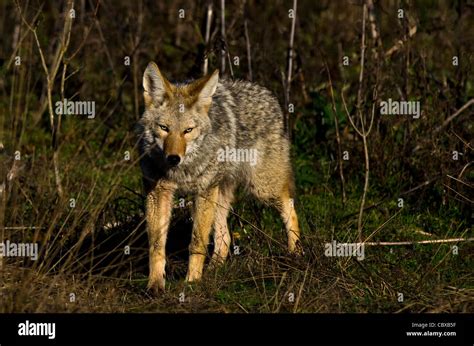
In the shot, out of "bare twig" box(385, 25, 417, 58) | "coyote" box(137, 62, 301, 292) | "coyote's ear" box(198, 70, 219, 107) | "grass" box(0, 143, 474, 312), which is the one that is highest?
"bare twig" box(385, 25, 417, 58)

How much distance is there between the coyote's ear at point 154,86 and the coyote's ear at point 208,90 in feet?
0.90

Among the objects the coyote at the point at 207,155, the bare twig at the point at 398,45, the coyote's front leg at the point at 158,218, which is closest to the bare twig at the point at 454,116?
the bare twig at the point at 398,45

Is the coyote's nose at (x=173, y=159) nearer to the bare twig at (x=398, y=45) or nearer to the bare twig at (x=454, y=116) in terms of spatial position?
the bare twig at (x=454, y=116)

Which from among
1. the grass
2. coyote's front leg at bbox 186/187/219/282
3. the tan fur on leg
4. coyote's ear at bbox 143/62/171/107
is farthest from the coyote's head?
the tan fur on leg

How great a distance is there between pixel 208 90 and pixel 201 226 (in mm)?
1126

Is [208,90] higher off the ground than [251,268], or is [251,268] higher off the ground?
[208,90]

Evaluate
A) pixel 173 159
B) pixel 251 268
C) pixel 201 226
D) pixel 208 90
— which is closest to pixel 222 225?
pixel 201 226

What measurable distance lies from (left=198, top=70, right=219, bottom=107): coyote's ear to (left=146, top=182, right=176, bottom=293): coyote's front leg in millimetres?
728

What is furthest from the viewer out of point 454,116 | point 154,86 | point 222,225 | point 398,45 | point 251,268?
point 398,45

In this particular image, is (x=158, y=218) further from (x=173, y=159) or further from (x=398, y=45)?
(x=398, y=45)

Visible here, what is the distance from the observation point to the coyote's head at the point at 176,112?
7.05 meters

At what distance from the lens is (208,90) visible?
7.37 m

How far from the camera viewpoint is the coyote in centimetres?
716

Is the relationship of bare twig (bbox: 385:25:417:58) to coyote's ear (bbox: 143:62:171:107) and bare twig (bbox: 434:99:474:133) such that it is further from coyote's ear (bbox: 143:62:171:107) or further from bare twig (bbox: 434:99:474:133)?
coyote's ear (bbox: 143:62:171:107)
